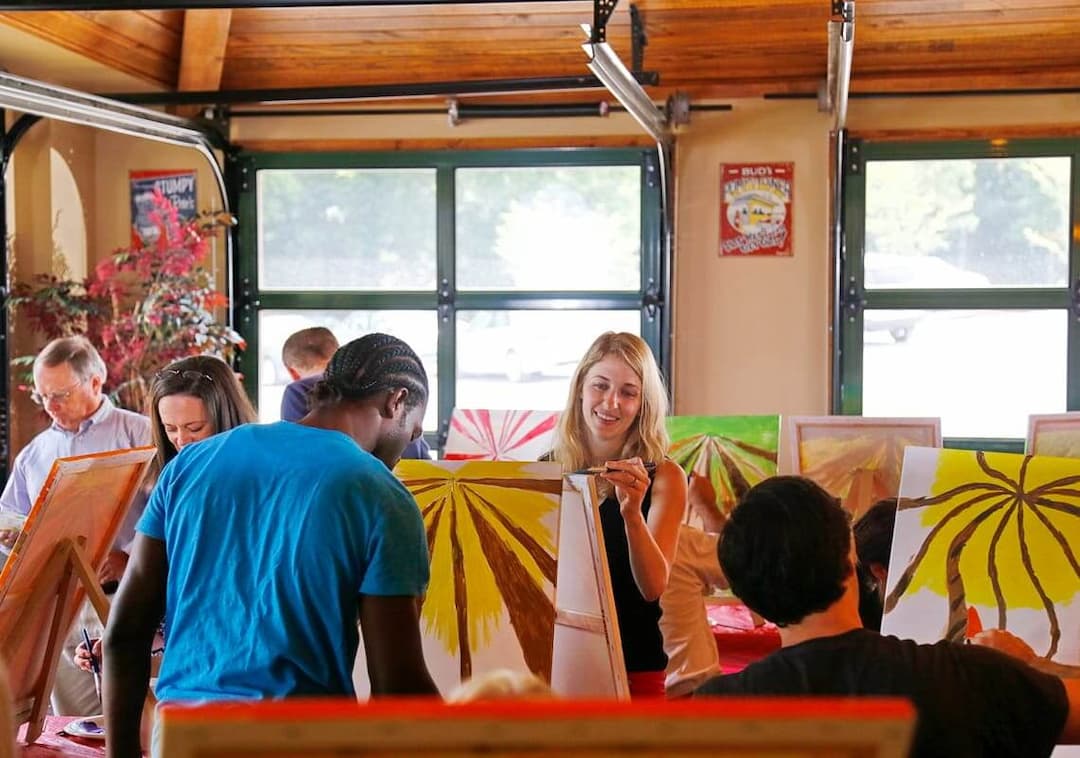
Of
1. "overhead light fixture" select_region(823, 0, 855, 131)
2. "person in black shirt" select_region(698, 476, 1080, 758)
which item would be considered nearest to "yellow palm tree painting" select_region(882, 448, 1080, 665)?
"person in black shirt" select_region(698, 476, 1080, 758)

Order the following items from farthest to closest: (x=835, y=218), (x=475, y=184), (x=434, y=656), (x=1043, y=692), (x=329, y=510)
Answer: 1. (x=475, y=184)
2. (x=835, y=218)
3. (x=434, y=656)
4. (x=329, y=510)
5. (x=1043, y=692)

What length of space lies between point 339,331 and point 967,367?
9.53 ft

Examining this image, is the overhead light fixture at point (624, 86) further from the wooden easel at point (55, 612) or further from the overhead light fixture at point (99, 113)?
the wooden easel at point (55, 612)

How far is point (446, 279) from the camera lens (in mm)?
6352

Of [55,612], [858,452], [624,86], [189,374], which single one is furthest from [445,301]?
[55,612]

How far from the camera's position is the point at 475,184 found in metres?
6.38

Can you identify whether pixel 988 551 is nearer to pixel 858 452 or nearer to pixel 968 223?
pixel 858 452

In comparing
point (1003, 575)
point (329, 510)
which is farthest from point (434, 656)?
point (1003, 575)

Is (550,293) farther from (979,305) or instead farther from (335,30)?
(979,305)

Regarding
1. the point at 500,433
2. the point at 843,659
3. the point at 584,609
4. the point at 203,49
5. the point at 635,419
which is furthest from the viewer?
the point at 203,49

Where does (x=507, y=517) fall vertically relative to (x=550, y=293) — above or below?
below

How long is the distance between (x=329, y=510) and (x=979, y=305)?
4715 mm

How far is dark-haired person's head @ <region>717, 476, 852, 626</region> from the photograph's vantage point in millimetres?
1739

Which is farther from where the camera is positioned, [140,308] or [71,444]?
[140,308]
